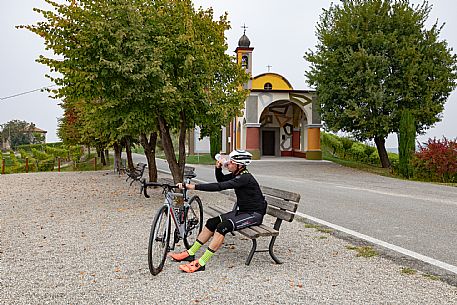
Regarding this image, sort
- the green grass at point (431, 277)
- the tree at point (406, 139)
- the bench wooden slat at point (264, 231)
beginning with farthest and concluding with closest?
the tree at point (406, 139) → the bench wooden slat at point (264, 231) → the green grass at point (431, 277)

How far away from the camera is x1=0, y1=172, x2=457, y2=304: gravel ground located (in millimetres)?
4578

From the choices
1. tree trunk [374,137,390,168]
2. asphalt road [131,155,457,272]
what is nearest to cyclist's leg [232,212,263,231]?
asphalt road [131,155,457,272]

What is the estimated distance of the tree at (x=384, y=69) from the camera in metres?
23.9

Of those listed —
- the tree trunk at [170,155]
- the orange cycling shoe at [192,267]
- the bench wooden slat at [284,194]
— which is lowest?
the orange cycling shoe at [192,267]

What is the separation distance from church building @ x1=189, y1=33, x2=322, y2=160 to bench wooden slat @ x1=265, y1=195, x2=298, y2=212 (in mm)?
20870

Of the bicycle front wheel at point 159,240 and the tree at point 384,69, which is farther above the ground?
the tree at point 384,69

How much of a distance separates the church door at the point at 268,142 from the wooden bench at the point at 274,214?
3245 centimetres

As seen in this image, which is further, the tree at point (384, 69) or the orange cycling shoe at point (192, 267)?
the tree at point (384, 69)

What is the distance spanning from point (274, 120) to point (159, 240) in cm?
3393

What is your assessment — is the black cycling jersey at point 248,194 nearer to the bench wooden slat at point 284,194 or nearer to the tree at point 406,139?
the bench wooden slat at point 284,194

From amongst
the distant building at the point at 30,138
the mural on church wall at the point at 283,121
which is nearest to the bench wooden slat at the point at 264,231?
the mural on church wall at the point at 283,121

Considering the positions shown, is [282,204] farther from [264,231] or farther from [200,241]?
[200,241]

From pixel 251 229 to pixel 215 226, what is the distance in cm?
45

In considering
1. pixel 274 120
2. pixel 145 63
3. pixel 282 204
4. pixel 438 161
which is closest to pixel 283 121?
pixel 274 120
